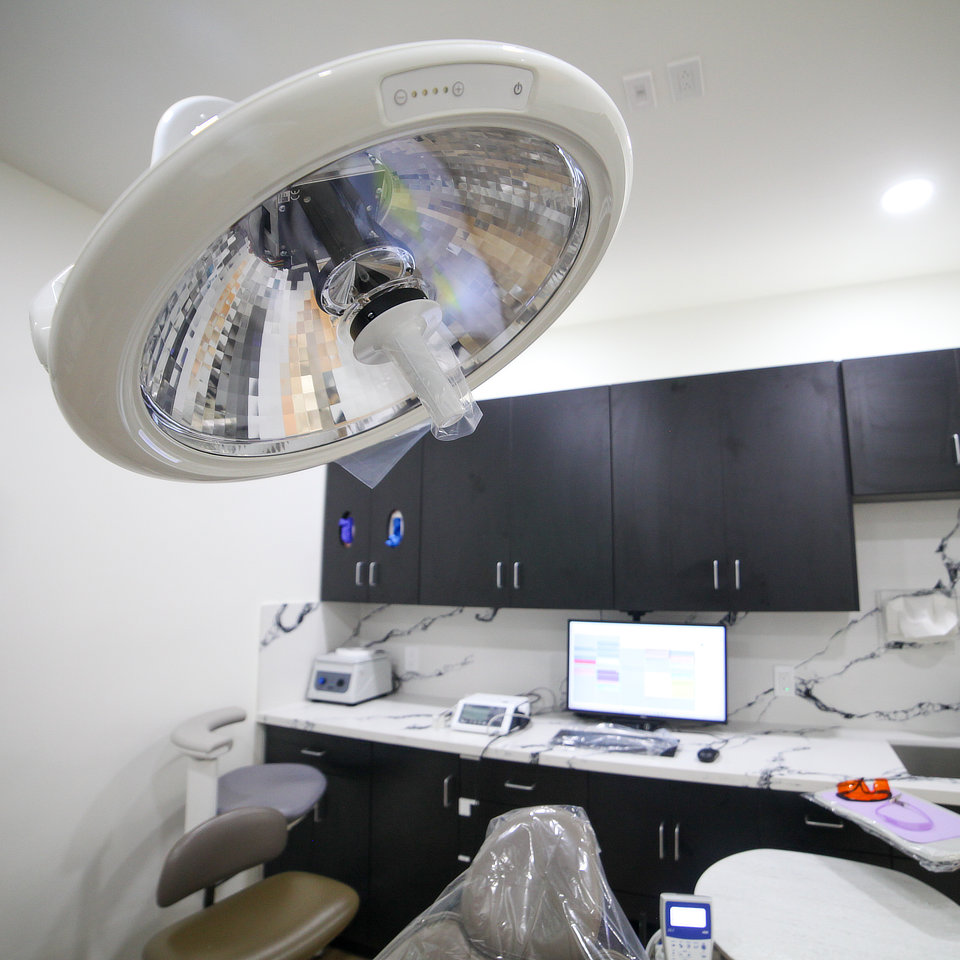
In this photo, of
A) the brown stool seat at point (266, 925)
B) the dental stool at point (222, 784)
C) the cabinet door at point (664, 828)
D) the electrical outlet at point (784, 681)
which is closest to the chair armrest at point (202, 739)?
the dental stool at point (222, 784)

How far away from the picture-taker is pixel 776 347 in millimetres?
2746

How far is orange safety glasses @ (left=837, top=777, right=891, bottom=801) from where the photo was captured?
5.14 feet

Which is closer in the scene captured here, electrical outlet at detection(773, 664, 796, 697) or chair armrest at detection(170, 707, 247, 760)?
chair armrest at detection(170, 707, 247, 760)

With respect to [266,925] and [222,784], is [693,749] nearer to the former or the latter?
[266,925]

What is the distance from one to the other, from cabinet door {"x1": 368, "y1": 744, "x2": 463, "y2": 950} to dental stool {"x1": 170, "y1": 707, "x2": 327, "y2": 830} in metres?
0.31

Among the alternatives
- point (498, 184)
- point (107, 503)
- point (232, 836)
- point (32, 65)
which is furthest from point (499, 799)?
point (32, 65)

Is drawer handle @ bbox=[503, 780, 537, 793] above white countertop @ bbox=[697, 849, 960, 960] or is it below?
below

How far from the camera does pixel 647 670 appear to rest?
2.48m

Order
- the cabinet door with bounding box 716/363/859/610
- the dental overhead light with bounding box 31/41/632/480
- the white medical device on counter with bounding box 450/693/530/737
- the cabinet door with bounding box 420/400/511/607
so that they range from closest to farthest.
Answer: the dental overhead light with bounding box 31/41/632/480 < the cabinet door with bounding box 716/363/859/610 < the white medical device on counter with bounding box 450/693/530/737 < the cabinet door with bounding box 420/400/511/607

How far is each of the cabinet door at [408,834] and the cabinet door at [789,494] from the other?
4.18 ft

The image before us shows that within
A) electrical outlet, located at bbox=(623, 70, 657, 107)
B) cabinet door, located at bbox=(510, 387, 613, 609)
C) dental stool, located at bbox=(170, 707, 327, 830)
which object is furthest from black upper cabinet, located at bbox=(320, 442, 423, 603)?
electrical outlet, located at bbox=(623, 70, 657, 107)

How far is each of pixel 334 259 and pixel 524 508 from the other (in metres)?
2.24

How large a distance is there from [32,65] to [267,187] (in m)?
1.88

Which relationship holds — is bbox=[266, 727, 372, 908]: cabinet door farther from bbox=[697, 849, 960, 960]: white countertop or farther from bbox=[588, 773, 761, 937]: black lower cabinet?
bbox=[697, 849, 960, 960]: white countertop
